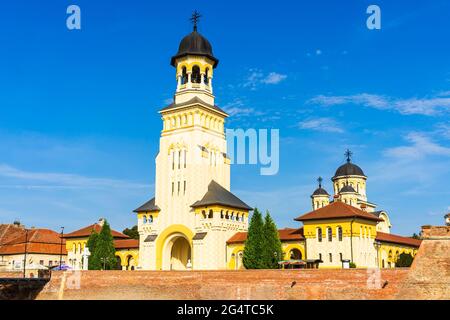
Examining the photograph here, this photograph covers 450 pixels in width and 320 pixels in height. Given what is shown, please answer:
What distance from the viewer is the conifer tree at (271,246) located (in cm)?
4810

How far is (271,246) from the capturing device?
48625 mm

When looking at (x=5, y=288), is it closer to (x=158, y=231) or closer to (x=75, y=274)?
(x=75, y=274)

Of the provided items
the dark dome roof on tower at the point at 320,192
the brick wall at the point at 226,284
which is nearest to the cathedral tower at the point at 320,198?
the dark dome roof on tower at the point at 320,192

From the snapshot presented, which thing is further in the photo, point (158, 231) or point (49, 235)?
point (49, 235)

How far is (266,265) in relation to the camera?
157ft

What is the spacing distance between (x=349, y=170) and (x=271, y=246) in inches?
1620

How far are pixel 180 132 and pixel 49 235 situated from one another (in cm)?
2835

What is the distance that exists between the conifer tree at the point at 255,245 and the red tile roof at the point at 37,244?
106ft

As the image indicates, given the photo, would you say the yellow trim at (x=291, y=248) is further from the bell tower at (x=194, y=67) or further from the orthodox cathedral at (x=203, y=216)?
the bell tower at (x=194, y=67)

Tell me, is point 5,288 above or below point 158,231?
below

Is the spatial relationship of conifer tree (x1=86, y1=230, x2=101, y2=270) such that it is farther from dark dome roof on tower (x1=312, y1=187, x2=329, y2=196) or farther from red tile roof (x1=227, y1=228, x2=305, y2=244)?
dark dome roof on tower (x1=312, y1=187, x2=329, y2=196)

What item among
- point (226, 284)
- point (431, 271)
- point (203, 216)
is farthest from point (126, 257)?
point (431, 271)

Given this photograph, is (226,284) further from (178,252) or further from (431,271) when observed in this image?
(178,252)
